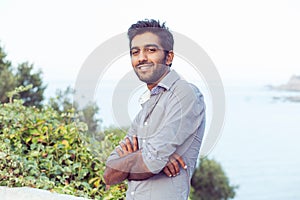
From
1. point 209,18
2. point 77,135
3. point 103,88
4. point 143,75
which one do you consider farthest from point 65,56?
point 143,75

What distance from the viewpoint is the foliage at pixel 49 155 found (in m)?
2.72

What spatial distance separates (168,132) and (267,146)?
256cm

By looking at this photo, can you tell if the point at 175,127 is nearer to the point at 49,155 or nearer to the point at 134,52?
the point at 134,52

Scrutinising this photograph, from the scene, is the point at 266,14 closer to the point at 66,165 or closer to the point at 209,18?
the point at 209,18

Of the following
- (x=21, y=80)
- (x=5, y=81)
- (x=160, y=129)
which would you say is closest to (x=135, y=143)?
(x=160, y=129)

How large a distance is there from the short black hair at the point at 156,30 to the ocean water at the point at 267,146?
2250 millimetres

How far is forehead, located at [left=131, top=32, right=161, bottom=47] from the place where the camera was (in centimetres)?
162

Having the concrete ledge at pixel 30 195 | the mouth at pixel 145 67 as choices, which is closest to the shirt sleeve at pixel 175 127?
the mouth at pixel 145 67

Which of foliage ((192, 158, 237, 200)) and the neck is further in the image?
foliage ((192, 158, 237, 200))

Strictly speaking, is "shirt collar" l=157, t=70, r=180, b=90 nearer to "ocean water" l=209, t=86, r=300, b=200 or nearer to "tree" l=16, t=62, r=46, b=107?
"ocean water" l=209, t=86, r=300, b=200

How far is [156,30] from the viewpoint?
5.42 feet

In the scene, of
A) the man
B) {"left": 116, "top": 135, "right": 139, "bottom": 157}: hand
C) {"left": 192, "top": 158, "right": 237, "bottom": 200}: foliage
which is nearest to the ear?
the man

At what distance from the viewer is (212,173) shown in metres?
4.83

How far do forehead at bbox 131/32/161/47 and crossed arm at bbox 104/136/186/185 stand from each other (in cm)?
30
